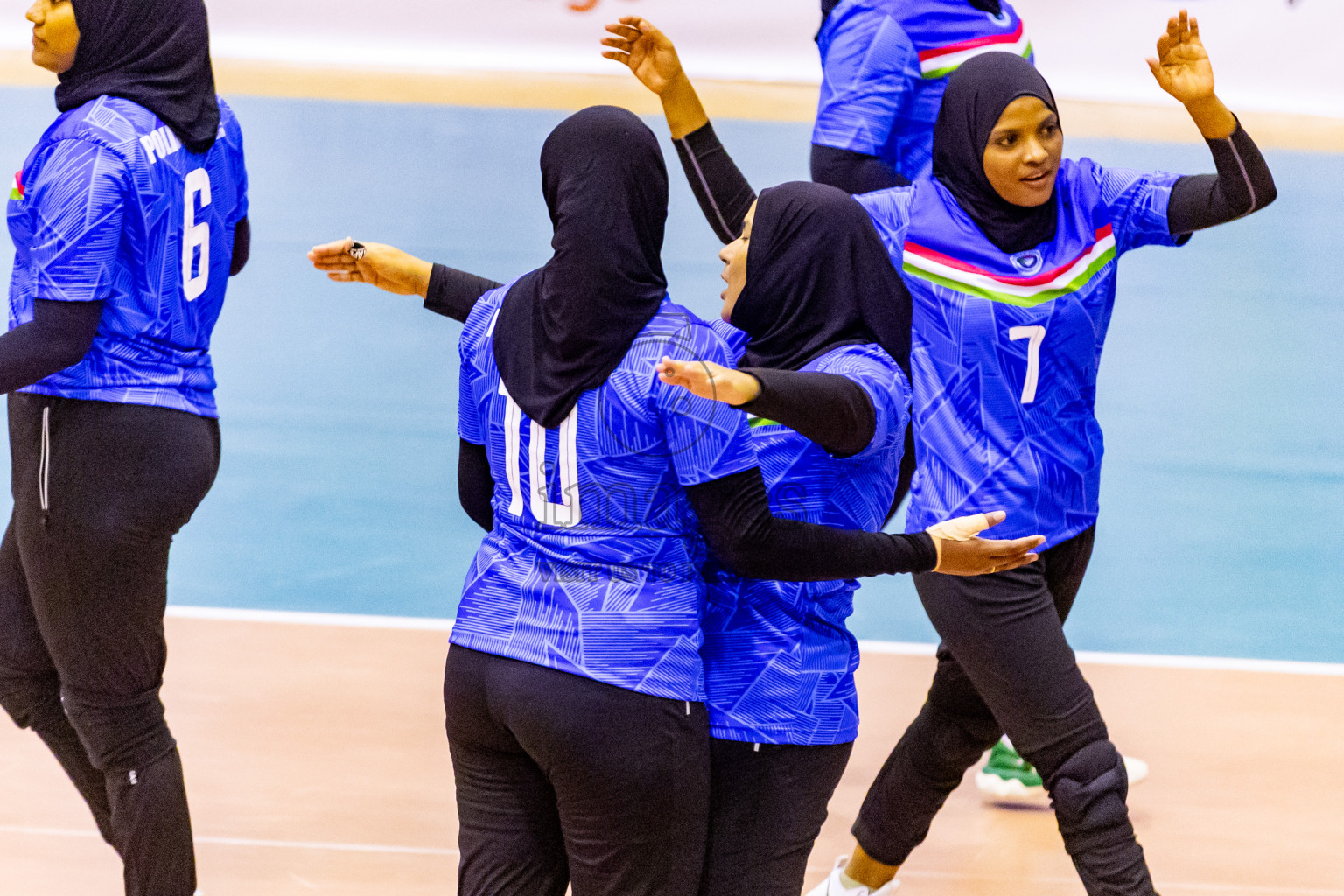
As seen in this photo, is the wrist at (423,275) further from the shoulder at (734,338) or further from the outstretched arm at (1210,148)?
the outstretched arm at (1210,148)

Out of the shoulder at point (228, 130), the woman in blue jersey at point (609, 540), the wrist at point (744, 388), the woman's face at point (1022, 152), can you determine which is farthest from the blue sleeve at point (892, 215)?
the shoulder at point (228, 130)

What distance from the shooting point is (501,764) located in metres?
2.10

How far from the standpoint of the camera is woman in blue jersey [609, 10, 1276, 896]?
2.67 meters

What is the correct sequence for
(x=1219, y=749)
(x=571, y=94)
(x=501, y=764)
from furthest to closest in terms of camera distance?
(x=571, y=94) < (x=1219, y=749) < (x=501, y=764)

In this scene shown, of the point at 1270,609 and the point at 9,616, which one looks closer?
the point at 9,616

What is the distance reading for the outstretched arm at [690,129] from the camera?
2.90m

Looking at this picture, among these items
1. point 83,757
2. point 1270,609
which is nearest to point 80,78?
point 83,757

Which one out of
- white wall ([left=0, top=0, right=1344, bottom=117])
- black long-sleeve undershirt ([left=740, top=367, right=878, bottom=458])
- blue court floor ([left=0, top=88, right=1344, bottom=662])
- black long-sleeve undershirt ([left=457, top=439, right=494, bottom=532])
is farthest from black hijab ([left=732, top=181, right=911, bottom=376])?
white wall ([left=0, top=0, right=1344, bottom=117])

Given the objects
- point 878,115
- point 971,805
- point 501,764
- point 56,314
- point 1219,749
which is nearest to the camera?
point 501,764

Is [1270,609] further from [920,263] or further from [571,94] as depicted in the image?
[571,94]

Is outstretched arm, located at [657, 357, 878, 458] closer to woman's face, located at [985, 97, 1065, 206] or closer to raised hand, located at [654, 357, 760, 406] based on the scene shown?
raised hand, located at [654, 357, 760, 406]

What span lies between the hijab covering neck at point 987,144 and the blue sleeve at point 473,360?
0.98 meters

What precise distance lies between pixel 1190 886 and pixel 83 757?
2211 mm

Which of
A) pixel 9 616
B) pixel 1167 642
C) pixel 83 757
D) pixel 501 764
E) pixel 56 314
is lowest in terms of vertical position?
pixel 1167 642
